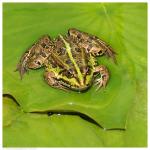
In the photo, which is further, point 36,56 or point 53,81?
point 36,56

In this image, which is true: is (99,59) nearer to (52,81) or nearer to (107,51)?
(107,51)

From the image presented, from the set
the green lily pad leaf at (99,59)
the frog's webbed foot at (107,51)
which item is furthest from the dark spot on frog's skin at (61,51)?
the frog's webbed foot at (107,51)

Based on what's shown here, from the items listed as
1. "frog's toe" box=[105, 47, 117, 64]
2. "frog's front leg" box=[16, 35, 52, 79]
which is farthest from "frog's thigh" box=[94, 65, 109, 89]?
"frog's front leg" box=[16, 35, 52, 79]

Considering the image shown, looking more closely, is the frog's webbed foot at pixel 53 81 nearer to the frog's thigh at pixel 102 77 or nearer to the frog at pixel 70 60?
the frog at pixel 70 60

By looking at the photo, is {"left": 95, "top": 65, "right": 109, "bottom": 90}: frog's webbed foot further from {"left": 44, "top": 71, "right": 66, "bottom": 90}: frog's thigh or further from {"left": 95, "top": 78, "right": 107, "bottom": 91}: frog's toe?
{"left": 44, "top": 71, "right": 66, "bottom": 90}: frog's thigh

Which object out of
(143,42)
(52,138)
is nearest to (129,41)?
(143,42)

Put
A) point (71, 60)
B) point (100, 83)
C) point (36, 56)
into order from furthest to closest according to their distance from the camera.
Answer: point (36, 56)
point (71, 60)
point (100, 83)

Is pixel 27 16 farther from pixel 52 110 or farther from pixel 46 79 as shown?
pixel 52 110

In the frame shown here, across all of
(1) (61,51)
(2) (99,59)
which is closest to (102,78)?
(2) (99,59)
